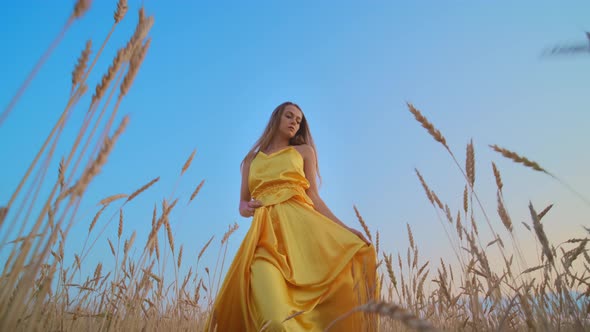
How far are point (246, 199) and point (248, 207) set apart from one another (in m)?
0.37

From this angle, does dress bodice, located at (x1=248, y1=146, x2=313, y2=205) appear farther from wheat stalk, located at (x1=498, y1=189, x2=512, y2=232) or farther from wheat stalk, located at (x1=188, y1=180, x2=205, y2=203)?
wheat stalk, located at (x1=498, y1=189, x2=512, y2=232)

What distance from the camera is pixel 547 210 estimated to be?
1645 millimetres

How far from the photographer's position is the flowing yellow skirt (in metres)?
2.37

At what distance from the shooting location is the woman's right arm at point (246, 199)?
10.5 ft

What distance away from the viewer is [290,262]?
8.79 feet

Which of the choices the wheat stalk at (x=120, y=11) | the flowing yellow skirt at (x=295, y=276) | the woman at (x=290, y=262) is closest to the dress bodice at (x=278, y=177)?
the woman at (x=290, y=262)

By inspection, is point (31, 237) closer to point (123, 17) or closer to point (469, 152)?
point (123, 17)

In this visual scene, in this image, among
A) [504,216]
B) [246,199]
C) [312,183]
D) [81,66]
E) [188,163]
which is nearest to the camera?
[81,66]

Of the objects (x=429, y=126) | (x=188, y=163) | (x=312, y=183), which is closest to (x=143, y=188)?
(x=188, y=163)

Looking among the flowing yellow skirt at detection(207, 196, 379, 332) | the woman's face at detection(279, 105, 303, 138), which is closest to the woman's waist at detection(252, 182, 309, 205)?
the flowing yellow skirt at detection(207, 196, 379, 332)

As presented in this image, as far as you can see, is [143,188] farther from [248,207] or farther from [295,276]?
[248,207]

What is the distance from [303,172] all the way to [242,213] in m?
0.64

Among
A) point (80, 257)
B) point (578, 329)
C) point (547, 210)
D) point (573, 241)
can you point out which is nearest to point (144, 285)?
point (80, 257)

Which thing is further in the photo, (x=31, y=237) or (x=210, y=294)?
(x=210, y=294)
